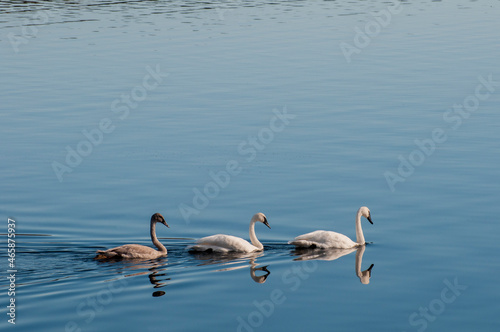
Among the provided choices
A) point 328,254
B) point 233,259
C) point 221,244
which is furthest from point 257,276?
point 328,254

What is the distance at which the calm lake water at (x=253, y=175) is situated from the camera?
15.2m

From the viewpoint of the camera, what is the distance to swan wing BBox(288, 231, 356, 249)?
58.6 feet

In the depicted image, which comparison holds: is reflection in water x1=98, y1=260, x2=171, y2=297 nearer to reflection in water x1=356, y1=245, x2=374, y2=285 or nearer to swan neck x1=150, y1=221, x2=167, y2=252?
swan neck x1=150, y1=221, x2=167, y2=252

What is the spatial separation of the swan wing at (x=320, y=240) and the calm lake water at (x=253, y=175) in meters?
0.20

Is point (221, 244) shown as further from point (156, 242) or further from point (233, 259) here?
point (156, 242)

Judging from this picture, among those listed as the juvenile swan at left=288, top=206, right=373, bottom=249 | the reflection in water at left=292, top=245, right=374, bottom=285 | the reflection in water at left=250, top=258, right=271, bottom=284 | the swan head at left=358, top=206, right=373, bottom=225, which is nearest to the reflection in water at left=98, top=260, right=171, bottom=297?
the reflection in water at left=250, top=258, right=271, bottom=284

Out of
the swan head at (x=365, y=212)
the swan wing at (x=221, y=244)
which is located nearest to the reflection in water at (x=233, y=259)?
the swan wing at (x=221, y=244)

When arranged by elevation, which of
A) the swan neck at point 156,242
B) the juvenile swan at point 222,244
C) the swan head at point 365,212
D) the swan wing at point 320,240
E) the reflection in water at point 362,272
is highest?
the swan head at point 365,212

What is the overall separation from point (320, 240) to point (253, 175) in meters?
5.87

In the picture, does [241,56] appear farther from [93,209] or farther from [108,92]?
[93,209]

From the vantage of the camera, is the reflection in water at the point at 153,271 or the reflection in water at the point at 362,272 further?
the reflection in water at the point at 362,272

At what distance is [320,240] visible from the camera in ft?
59.0

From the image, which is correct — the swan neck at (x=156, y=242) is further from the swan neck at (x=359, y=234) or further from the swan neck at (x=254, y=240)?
the swan neck at (x=359, y=234)

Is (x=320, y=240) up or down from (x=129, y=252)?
down
